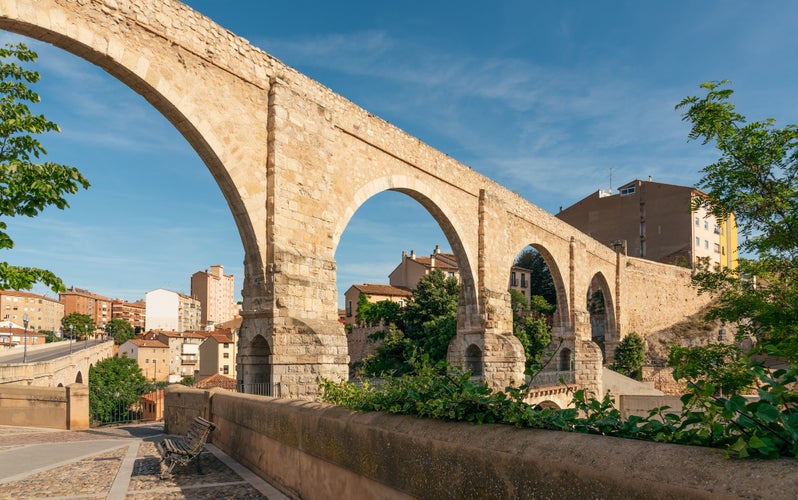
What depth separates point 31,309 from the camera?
109 meters

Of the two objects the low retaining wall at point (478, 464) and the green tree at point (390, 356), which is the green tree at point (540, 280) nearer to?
the green tree at point (390, 356)

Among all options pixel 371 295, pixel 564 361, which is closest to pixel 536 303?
pixel 371 295

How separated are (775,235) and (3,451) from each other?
39.2 ft

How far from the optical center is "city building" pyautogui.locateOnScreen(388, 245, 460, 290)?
165 ft

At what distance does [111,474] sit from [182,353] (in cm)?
7244

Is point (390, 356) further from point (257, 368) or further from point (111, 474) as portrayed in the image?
point (111, 474)

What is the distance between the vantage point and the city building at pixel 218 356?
197 ft

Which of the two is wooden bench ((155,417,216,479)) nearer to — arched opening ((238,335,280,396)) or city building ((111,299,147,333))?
arched opening ((238,335,280,396))

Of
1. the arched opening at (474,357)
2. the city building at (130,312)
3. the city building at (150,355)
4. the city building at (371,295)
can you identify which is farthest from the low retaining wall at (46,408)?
the city building at (130,312)

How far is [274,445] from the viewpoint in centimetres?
530

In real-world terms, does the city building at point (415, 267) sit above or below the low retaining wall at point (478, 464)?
above

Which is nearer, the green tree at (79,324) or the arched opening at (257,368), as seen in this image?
the arched opening at (257,368)

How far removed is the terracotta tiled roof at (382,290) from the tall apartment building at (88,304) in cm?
7496

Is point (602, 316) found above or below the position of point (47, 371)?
above
